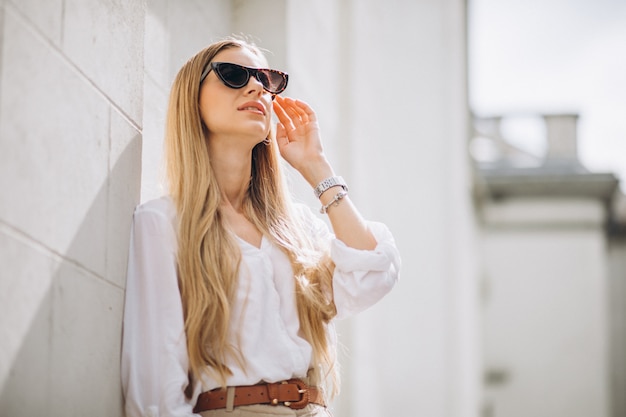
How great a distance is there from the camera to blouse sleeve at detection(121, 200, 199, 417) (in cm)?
285

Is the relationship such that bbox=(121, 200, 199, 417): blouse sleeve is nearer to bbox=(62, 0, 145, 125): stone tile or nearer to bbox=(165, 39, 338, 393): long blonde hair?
bbox=(165, 39, 338, 393): long blonde hair

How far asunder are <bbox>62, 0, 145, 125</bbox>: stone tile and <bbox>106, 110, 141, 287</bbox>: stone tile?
0.27 ft

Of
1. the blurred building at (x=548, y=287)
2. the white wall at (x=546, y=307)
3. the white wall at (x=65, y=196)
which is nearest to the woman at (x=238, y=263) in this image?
the white wall at (x=65, y=196)

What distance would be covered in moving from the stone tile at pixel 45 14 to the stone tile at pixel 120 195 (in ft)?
1.65

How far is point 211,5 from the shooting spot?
17.2ft

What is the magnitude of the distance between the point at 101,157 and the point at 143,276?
372mm

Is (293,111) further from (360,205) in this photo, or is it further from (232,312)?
(360,205)

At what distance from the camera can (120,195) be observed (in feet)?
9.83

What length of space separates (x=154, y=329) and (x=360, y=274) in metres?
0.65

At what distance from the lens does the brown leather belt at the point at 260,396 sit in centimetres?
289

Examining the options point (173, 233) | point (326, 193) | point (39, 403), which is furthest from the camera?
point (326, 193)

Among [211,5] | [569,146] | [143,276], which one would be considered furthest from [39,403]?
[569,146]

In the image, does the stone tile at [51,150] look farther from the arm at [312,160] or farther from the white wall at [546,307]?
the white wall at [546,307]

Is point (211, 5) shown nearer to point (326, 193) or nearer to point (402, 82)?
point (326, 193)
